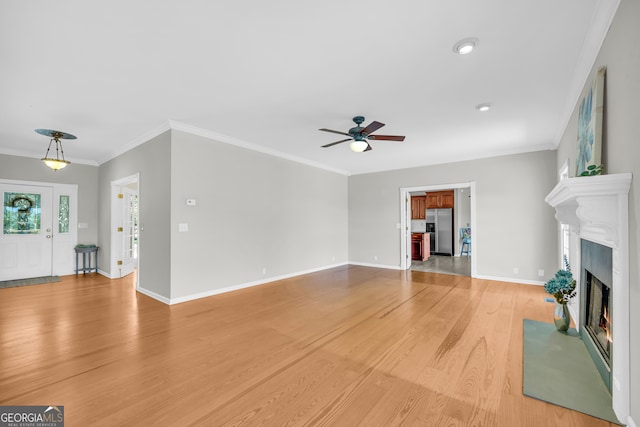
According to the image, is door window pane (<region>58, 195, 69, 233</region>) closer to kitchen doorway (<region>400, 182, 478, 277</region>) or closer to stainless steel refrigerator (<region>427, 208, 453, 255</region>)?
kitchen doorway (<region>400, 182, 478, 277</region>)

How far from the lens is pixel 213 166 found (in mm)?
4605

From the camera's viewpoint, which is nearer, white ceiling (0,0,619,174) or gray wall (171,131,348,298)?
white ceiling (0,0,619,174)

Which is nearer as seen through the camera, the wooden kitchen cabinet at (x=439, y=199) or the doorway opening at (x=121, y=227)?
the doorway opening at (x=121, y=227)

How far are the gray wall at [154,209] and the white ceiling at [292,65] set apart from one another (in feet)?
1.39

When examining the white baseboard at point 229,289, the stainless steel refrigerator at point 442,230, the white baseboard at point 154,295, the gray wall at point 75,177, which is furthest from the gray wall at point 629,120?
the gray wall at point 75,177

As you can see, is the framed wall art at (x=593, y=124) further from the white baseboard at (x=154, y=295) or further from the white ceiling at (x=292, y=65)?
the white baseboard at (x=154, y=295)

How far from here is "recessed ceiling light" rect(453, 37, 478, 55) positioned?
2.21 metres

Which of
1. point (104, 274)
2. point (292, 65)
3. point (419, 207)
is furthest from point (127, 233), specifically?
point (419, 207)

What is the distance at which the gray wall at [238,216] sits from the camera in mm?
4199

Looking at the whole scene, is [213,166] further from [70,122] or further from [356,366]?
[356,366]

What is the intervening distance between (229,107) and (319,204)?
3.80 m

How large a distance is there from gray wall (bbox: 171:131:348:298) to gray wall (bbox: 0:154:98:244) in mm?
4186

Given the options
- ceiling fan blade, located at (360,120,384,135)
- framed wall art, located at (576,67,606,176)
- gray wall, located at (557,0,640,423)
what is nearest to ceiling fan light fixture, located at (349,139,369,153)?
ceiling fan blade, located at (360,120,384,135)
